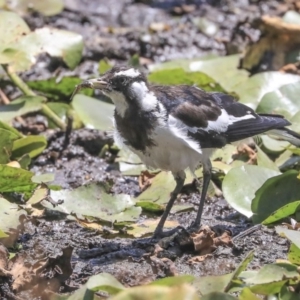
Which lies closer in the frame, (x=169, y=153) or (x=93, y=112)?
(x=169, y=153)

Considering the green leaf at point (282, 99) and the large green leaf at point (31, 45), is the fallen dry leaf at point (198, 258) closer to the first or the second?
the green leaf at point (282, 99)

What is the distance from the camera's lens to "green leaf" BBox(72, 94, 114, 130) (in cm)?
659

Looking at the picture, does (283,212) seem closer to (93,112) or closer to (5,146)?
(5,146)

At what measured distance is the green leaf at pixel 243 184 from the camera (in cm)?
536

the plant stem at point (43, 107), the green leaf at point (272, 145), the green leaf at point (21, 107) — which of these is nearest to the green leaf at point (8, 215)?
the green leaf at point (21, 107)

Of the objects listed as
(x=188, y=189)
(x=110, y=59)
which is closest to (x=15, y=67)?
(x=188, y=189)

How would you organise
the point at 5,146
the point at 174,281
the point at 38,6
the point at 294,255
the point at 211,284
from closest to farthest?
the point at 174,281 < the point at 211,284 < the point at 294,255 < the point at 5,146 < the point at 38,6

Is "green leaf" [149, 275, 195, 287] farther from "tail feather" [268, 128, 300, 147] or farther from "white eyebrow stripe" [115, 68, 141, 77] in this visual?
"tail feather" [268, 128, 300, 147]

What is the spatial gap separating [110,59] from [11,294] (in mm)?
4272

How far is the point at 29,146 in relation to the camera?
20.3 feet

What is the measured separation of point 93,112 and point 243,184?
5.46 ft

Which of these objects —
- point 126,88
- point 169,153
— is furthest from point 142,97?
point 169,153

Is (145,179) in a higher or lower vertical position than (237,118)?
lower

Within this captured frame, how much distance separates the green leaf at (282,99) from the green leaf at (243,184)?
91cm
